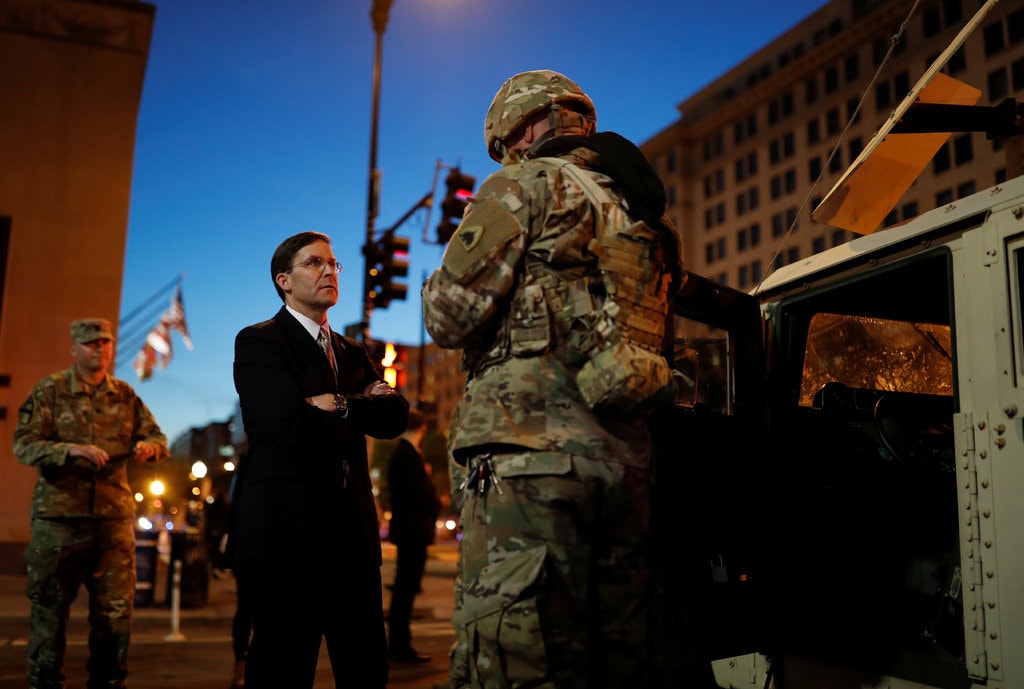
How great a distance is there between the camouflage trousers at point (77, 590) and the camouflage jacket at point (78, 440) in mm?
118

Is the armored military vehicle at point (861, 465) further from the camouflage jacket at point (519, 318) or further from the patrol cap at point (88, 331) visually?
the patrol cap at point (88, 331)

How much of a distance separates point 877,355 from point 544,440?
3082 mm

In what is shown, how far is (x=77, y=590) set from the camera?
4938 mm

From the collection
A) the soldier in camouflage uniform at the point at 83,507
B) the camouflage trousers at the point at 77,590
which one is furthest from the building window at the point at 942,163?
the camouflage trousers at the point at 77,590

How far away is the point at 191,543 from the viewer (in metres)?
10.6

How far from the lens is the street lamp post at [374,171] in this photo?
14.2 metres

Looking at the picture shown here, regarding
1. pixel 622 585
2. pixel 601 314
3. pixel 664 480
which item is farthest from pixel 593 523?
pixel 664 480

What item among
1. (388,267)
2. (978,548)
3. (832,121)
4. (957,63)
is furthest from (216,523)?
(832,121)

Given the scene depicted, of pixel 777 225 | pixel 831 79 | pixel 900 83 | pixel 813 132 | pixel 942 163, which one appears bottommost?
pixel 942 163

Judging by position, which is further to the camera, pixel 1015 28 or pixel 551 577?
pixel 1015 28

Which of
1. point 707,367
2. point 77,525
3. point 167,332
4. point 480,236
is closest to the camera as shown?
point 480,236

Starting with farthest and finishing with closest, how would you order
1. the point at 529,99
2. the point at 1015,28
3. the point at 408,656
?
the point at 1015,28, the point at 408,656, the point at 529,99

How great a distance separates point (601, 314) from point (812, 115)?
63849 millimetres

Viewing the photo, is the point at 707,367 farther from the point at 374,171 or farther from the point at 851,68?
the point at 851,68
